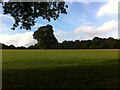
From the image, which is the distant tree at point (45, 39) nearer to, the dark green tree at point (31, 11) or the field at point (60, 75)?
the field at point (60, 75)

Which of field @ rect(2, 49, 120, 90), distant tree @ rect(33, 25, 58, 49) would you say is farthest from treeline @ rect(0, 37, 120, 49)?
field @ rect(2, 49, 120, 90)

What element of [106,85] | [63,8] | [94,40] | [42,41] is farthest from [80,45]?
[106,85]

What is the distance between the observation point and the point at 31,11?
86.0 ft

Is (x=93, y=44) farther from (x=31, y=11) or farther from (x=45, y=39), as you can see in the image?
(x=31, y=11)

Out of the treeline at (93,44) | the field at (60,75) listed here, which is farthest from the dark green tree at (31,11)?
the treeline at (93,44)

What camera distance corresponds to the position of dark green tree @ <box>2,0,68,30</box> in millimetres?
25812

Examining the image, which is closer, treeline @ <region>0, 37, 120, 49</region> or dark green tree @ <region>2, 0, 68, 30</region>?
dark green tree @ <region>2, 0, 68, 30</region>

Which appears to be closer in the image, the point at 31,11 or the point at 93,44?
the point at 31,11

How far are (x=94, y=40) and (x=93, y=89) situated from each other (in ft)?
246

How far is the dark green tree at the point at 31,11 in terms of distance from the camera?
25.8 meters

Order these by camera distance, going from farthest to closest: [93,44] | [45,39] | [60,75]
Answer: [45,39] < [93,44] < [60,75]

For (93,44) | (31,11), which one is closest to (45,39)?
(93,44)

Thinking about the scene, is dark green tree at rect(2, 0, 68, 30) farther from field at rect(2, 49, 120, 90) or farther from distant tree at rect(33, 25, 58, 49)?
distant tree at rect(33, 25, 58, 49)

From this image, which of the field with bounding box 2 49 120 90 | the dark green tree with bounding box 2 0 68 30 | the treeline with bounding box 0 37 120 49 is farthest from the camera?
the treeline with bounding box 0 37 120 49
